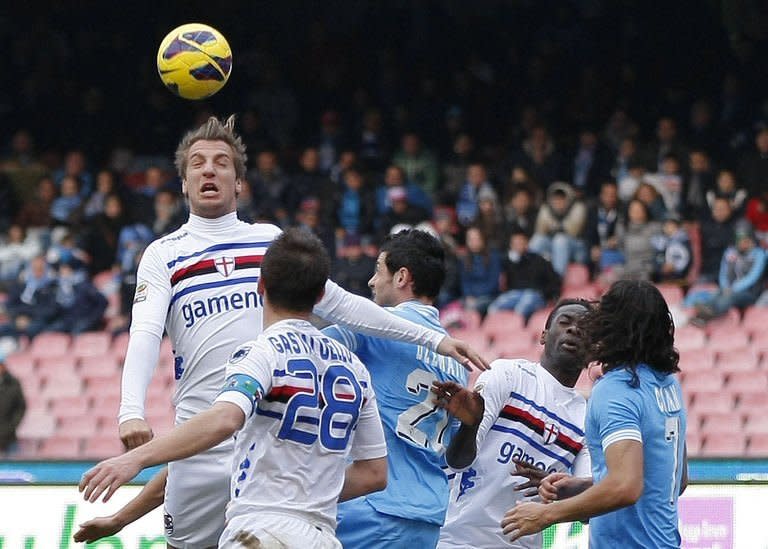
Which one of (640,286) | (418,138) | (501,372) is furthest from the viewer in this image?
(418,138)

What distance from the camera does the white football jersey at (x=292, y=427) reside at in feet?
14.4

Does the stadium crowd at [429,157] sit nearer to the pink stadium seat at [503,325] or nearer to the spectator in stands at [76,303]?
the spectator in stands at [76,303]

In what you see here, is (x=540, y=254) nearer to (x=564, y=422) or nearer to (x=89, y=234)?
(x=89, y=234)

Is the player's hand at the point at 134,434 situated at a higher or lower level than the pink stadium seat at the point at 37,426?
lower

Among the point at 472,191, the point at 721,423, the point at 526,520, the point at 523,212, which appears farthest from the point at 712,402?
the point at 526,520

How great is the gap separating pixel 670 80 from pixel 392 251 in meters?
13.8

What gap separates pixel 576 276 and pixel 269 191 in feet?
12.9

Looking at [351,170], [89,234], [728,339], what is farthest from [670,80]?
[89,234]

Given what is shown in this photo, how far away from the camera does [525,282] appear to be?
48.4 feet

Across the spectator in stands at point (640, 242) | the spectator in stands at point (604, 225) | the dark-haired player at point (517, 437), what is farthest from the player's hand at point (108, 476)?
the spectator in stands at point (604, 225)

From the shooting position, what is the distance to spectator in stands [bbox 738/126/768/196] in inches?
600

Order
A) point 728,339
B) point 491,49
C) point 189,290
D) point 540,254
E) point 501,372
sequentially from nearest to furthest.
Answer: point 189,290
point 501,372
point 728,339
point 540,254
point 491,49

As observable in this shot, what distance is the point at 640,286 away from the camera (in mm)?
4906

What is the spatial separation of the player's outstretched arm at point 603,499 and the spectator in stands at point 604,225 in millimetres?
10381
